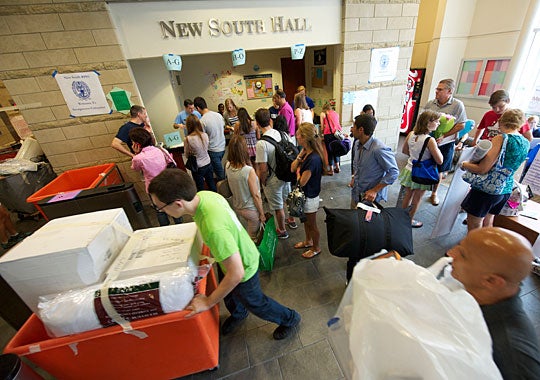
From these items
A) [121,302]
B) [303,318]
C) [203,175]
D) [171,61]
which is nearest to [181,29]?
[171,61]

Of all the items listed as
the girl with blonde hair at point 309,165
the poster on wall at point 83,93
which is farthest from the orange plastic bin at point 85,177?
the girl with blonde hair at point 309,165

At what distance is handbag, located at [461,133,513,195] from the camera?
78.9 inches

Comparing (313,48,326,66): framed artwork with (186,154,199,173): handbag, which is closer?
(186,154,199,173): handbag

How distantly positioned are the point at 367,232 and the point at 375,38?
13.9ft

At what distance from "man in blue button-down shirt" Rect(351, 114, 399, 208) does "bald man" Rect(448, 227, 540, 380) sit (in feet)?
4.38

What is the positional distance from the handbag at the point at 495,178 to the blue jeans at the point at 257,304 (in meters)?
2.05

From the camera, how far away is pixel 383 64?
453 cm

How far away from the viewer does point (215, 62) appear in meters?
6.85

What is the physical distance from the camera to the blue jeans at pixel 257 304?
161 centimetres

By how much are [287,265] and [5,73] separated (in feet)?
14.8

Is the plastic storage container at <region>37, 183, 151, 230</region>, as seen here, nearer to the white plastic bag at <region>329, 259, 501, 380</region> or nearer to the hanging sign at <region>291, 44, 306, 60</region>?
the white plastic bag at <region>329, 259, 501, 380</region>

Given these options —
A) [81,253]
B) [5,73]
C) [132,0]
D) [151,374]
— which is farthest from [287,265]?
[5,73]

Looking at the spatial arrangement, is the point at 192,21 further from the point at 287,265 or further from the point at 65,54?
the point at 287,265

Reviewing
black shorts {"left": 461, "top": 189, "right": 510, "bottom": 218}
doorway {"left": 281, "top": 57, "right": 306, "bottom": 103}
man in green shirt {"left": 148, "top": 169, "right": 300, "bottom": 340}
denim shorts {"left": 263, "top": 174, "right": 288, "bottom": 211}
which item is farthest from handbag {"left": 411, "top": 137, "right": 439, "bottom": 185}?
doorway {"left": 281, "top": 57, "right": 306, "bottom": 103}
